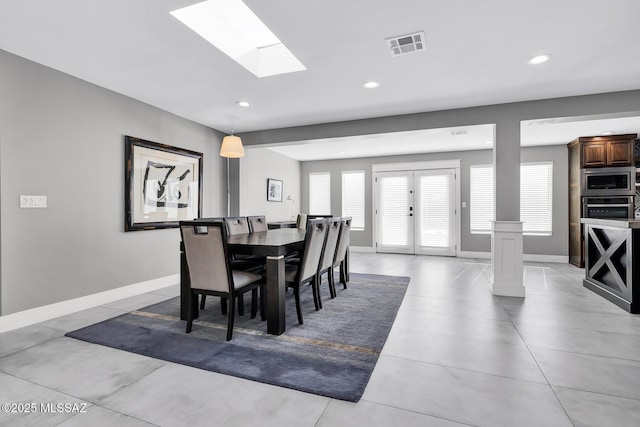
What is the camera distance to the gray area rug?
1974mm

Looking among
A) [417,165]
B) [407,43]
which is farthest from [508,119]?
[417,165]

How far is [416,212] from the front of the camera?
7383 mm

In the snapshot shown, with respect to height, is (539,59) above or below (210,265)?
above

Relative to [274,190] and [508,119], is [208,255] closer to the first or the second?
[508,119]

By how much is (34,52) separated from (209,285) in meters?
2.56

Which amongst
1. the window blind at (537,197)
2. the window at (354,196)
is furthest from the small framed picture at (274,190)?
the window blind at (537,197)

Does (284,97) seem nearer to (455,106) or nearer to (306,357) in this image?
(455,106)

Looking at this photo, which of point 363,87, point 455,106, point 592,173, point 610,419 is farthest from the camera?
point 592,173

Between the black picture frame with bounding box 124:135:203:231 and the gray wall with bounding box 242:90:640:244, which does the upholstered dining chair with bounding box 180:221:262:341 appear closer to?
the black picture frame with bounding box 124:135:203:231

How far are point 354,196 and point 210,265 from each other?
582cm

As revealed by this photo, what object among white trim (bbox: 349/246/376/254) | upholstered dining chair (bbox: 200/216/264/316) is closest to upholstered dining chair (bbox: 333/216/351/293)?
upholstered dining chair (bbox: 200/216/264/316)

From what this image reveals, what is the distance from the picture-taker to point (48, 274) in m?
3.00

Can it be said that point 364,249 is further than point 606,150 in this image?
Yes

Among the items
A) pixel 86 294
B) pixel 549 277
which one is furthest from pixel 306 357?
pixel 549 277
